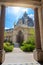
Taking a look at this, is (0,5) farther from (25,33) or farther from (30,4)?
(25,33)

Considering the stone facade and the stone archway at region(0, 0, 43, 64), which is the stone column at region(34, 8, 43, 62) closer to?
the stone archway at region(0, 0, 43, 64)

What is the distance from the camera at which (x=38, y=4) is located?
6.38 metres

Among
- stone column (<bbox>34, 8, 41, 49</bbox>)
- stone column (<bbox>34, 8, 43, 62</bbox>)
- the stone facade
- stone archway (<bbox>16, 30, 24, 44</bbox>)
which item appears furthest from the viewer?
stone archway (<bbox>16, 30, 24, 44</bbox>)

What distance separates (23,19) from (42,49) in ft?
47.2

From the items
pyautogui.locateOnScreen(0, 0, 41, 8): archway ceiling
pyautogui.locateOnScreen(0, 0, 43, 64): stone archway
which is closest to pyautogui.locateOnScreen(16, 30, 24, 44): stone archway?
pyautogui.locateOnScreen(0, 0, 43, 64): stone archway

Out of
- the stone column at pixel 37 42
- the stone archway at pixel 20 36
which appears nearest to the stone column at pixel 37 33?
the stone column at pixel 37 42

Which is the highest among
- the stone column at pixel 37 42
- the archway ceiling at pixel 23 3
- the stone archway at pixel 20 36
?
the archway ceiling at pixel 23 3

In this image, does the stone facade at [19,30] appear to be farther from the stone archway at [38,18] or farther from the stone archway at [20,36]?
the stone archway at [38,18]

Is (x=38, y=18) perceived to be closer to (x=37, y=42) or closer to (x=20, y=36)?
(x=37, y=42)

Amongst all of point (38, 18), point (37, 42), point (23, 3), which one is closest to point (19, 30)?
point (38, 18)

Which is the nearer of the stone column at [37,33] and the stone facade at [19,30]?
the stone column at [37,33]

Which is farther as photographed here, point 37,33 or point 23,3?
point 37,33

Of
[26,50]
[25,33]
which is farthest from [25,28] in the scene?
[26,50]

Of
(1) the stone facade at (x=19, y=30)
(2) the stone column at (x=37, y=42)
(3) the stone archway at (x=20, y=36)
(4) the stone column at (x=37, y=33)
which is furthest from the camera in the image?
(3) the stone archway at (x=20, y=36)
